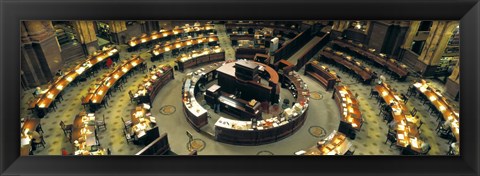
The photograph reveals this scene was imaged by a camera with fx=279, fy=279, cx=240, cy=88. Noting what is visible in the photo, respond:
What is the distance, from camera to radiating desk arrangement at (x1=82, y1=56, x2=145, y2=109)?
15910 millimetres

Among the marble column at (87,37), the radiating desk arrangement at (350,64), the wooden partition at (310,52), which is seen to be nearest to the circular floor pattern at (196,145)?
the wooden partition at (310,52)

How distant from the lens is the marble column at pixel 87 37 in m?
20.8

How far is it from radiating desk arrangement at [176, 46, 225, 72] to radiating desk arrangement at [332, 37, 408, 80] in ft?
33.2

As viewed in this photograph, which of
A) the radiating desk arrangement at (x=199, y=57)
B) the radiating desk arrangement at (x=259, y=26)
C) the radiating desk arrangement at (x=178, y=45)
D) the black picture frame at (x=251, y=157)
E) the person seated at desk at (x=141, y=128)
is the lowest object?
the person seated at desk at (x=141, y=128)

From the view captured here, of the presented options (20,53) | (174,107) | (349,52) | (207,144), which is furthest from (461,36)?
(349,52)

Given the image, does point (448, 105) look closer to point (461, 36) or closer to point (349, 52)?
point (349, 52)

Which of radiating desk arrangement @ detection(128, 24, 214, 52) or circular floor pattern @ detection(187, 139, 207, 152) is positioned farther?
radiating desk arrangement @ detection(128, 24, 214, 52)

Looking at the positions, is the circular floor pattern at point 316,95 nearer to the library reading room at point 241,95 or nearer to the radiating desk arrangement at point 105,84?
the library reading room at point 241,95

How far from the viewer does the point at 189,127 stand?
1553 cm

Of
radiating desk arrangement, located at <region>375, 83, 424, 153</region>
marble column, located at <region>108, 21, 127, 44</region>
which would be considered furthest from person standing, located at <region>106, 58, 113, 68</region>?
radiating desk arrangement, located at <region>375, 83, 424, 153</region>

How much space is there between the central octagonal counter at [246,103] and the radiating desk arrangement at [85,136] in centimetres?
471

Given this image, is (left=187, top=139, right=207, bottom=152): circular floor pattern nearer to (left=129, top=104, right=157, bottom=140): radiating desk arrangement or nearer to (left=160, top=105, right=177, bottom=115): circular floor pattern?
(left=129, top=104, right=157, bottom=140): radiating desk arrangement

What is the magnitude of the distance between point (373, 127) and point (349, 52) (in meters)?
9.78

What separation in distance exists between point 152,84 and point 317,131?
34.1 ft
